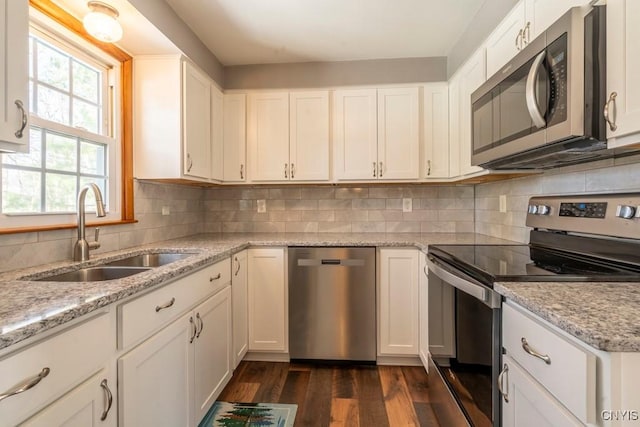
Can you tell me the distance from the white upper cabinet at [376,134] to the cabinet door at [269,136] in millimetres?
419

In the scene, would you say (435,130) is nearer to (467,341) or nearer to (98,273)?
(467,341)

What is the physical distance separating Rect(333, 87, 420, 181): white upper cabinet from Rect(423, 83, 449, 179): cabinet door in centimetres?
8

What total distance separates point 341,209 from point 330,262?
0.73 meters

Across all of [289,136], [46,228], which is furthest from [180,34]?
[46,228]

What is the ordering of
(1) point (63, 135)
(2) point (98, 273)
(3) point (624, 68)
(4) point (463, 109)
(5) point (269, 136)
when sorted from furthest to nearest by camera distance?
(5) point (269, 136), (4) point (463, 109), (1) point (63, 135), (2) point (98, 273), (3) point (624, 68)

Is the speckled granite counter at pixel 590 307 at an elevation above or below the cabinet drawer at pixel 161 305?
above

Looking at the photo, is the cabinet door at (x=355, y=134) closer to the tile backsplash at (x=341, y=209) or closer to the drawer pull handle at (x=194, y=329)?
the tile backsplash at (x=341, y=209)

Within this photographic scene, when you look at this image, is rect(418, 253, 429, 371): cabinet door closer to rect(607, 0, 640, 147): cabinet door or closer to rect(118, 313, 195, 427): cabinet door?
rect(607, 0, 640, 147): cabinet door

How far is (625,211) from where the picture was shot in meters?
1.22

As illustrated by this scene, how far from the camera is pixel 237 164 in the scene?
Result: 2738mm

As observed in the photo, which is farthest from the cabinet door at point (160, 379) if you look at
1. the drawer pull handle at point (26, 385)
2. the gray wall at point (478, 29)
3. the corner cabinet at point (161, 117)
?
the gray wall at point (478, 29)

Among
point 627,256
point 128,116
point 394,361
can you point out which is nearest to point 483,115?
point 627,256

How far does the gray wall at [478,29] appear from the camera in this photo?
5.83 ft

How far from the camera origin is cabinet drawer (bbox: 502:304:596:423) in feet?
2.21
